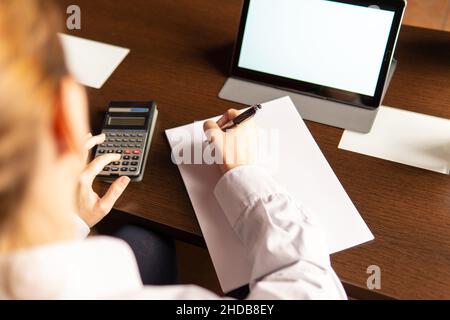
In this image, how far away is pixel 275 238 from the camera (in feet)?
2.33

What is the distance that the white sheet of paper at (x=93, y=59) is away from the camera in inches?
41.3

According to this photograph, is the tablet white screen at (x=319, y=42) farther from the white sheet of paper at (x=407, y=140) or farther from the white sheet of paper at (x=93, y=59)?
the white sheet of paper at (x=93, y=59)

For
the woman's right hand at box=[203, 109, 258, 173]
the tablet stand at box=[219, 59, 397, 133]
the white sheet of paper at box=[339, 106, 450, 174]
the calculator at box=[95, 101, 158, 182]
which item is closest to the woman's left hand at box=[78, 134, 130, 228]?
the calculator at box=[95, 101, 158, 182]

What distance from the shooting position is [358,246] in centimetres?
75

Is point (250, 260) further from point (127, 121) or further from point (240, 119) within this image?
point (127, 121)

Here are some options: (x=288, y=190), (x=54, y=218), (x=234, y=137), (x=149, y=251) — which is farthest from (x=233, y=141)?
(x=54, y=218)

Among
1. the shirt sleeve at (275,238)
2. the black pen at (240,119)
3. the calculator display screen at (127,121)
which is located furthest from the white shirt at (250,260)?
the calculator display screen at (127,121)

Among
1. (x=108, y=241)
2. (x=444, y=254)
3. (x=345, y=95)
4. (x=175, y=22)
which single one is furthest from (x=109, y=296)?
(x=175, y=22)

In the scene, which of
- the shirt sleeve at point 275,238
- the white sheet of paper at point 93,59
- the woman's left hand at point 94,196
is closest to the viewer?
the shirt sleeve at point 275,238

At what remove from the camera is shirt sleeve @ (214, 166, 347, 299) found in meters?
0.66

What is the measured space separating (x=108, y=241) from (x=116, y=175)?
1.02 feet

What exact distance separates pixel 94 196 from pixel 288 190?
0.33 meters

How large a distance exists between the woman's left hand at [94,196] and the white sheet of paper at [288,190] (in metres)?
0.12

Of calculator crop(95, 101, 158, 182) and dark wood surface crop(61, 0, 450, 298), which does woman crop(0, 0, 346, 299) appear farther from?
calculator crop(95, 101, 158, 182)
